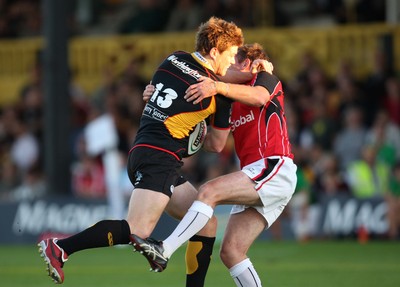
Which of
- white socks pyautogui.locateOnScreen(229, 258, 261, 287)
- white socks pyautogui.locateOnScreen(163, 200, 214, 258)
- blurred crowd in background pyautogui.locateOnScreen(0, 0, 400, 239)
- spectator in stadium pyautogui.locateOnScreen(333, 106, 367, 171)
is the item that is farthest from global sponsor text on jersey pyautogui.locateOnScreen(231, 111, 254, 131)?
spectator in stadium pyautogui.locateOnScreen(333, 106, 367, 171)

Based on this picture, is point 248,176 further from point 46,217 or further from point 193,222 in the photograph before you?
point 46,217

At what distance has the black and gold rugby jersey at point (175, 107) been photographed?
9.40 metres

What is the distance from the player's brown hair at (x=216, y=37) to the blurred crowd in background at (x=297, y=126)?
28.7ft

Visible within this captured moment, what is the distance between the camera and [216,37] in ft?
31.1

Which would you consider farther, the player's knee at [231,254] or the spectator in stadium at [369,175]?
the spectator in stadium at [369,175]

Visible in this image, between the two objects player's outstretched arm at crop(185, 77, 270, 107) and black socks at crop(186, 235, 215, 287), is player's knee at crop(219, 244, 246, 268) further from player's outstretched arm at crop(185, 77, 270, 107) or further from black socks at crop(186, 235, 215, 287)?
player's outstretched arm at crop(185, 77, 270, 107)

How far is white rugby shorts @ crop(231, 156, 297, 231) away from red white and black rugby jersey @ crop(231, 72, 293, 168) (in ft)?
0.26

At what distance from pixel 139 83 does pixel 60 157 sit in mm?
2272

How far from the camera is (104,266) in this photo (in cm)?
1518

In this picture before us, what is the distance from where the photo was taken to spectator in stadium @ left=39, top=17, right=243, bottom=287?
912 centimetres

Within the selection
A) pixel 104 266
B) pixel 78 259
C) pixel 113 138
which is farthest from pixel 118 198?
pixel 104 266

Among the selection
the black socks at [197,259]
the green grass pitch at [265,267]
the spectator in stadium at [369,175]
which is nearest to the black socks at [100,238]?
the black socks at [197,259]

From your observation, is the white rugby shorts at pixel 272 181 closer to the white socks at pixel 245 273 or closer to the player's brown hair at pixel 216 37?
the white socks at pixel 245 273

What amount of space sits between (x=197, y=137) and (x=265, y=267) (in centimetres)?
502
